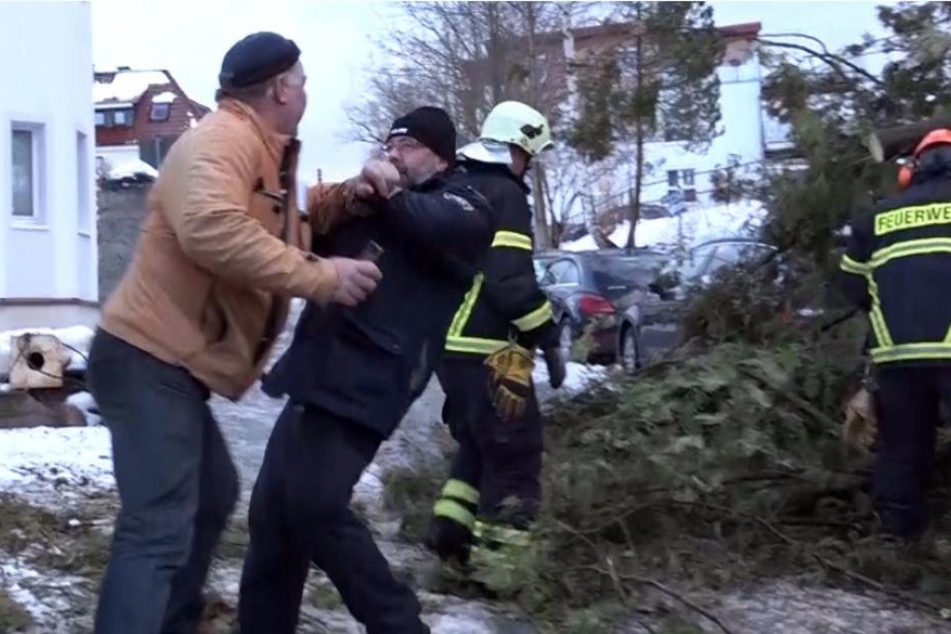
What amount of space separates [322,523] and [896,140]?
184 inches

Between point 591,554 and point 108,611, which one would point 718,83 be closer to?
point 591,554

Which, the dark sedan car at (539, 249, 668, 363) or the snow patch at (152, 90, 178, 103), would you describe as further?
the snow patch at (152, 90, 178, 103)

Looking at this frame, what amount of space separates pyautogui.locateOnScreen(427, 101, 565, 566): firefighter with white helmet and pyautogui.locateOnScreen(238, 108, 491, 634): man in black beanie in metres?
1.42

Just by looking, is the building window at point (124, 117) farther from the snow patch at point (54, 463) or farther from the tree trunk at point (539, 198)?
the snow patch at point (54, 463)

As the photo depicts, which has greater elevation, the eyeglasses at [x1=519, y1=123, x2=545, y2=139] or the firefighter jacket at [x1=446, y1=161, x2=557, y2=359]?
the eyeglasses at [x1=519, y1=123, x2=545, y2=139]

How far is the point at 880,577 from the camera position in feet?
20.9

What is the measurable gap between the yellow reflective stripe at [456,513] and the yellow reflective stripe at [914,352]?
174cm

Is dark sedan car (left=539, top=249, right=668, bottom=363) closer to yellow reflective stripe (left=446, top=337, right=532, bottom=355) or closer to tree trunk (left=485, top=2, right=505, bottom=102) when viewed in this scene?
yellow reflective stripe (left=446, top=337, right=532, bottom=355)

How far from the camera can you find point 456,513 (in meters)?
6.26

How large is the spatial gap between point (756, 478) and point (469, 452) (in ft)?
4.25

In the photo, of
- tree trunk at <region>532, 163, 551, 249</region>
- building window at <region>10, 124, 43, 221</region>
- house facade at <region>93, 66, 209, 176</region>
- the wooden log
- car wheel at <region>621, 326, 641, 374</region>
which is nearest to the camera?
the wooden log

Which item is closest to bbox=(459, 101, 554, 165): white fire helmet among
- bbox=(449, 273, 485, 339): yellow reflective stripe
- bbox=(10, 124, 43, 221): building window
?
bbox=(449, 273, 485, 339): yellow reflective stripe

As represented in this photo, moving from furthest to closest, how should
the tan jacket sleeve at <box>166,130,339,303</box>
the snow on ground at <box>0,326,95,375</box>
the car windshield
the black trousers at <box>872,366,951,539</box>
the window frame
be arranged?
1. the car windshield
2. the window frame
3. the snow on ground at <box>0,326,95,375</box>
4. the black trousers at <box>872,366,951,539</box>
5. the tan jacket sleeve at <box>166,130,339,303</box>

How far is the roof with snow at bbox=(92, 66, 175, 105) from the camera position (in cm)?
6444
